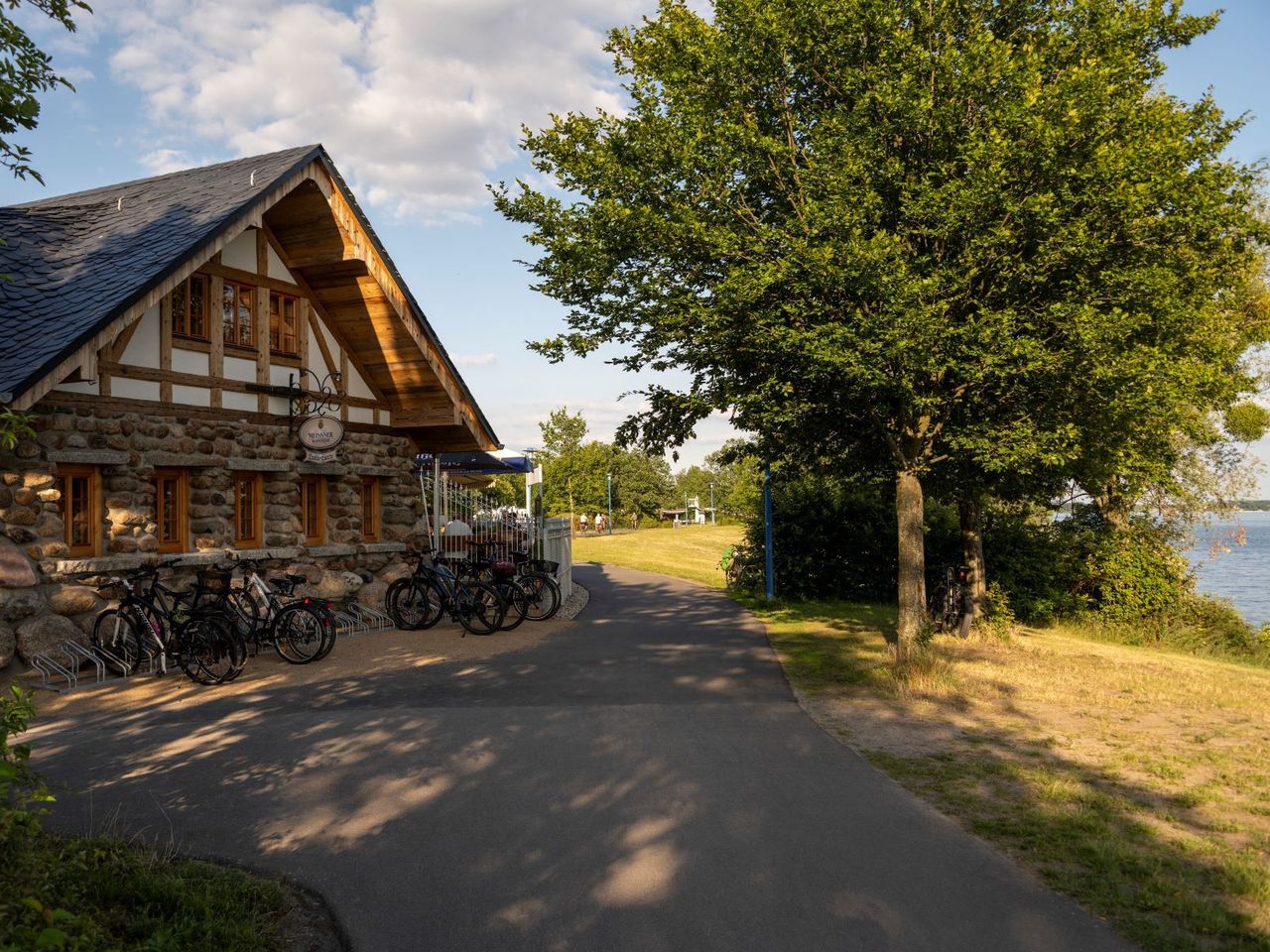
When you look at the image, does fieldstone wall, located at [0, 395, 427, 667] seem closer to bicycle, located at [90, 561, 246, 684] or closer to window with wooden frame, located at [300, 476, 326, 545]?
window with wooden frame, located at [300, 476, 326, 545]

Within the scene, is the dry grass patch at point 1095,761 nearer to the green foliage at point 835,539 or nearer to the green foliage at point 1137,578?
the green foliage at point 1137,578

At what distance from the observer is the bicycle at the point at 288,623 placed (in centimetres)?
1134

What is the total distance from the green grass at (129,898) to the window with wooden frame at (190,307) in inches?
366

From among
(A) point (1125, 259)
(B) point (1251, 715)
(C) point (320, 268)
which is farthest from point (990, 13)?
(C) point (320, 268)

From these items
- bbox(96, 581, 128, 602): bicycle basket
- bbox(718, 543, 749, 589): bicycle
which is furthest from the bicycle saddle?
bbox(718, 543, 749, 589): bicycle

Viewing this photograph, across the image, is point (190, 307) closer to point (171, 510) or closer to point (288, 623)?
point (171, 510)

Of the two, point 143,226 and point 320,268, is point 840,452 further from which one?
point 143,226

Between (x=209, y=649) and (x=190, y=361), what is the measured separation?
4.63 meters

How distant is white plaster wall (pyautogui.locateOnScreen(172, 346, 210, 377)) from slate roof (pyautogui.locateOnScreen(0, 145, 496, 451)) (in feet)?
4.57

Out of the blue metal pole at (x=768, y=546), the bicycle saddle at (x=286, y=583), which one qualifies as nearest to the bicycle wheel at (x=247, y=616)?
the bicycle saddle at (x=286, y=583)

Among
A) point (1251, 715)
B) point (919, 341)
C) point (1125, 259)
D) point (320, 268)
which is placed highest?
point (320, 268)

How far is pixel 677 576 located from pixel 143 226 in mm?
17217

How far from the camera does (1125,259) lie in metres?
10.9

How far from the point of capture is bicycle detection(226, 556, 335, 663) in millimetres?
11344
